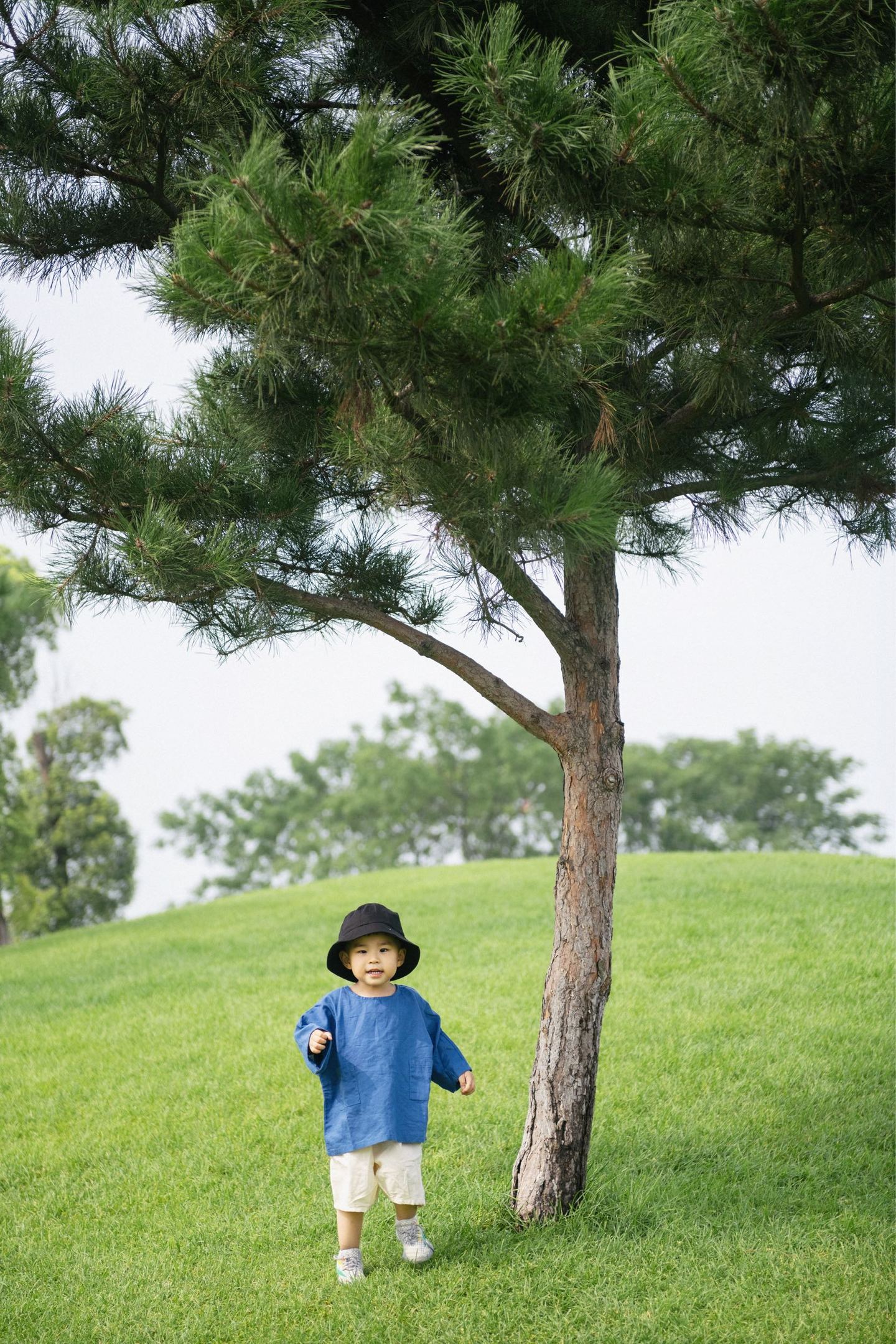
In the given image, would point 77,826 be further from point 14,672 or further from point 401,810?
point 401,810

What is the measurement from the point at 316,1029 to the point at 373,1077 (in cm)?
23

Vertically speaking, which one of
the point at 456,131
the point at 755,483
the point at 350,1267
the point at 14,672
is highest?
the point at 14,672

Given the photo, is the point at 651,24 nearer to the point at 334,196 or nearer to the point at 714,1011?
the point at 334,196

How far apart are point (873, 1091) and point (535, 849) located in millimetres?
19512

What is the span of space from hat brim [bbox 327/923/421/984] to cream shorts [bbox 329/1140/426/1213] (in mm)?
507

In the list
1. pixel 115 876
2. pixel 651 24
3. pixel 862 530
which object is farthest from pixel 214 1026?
pixel 115 876

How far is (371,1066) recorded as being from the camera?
10.9ft

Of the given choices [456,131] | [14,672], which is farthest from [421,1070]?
[14,672]

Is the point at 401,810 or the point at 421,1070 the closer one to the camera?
the point at 421,1070

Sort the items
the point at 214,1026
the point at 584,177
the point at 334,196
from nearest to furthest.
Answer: the point at 334,196 → the point at 584,177 → the point at 214,1026

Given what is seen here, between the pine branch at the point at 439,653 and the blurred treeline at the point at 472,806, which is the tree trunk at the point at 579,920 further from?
the blurred treeline at the point at 472,806

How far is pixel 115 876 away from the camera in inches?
631

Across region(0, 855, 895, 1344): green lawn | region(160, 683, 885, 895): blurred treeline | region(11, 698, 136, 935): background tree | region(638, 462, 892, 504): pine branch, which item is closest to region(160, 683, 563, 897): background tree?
region(160, 683, 885, 895): blurred treeline

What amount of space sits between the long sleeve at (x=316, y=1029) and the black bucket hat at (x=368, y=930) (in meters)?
0.13
